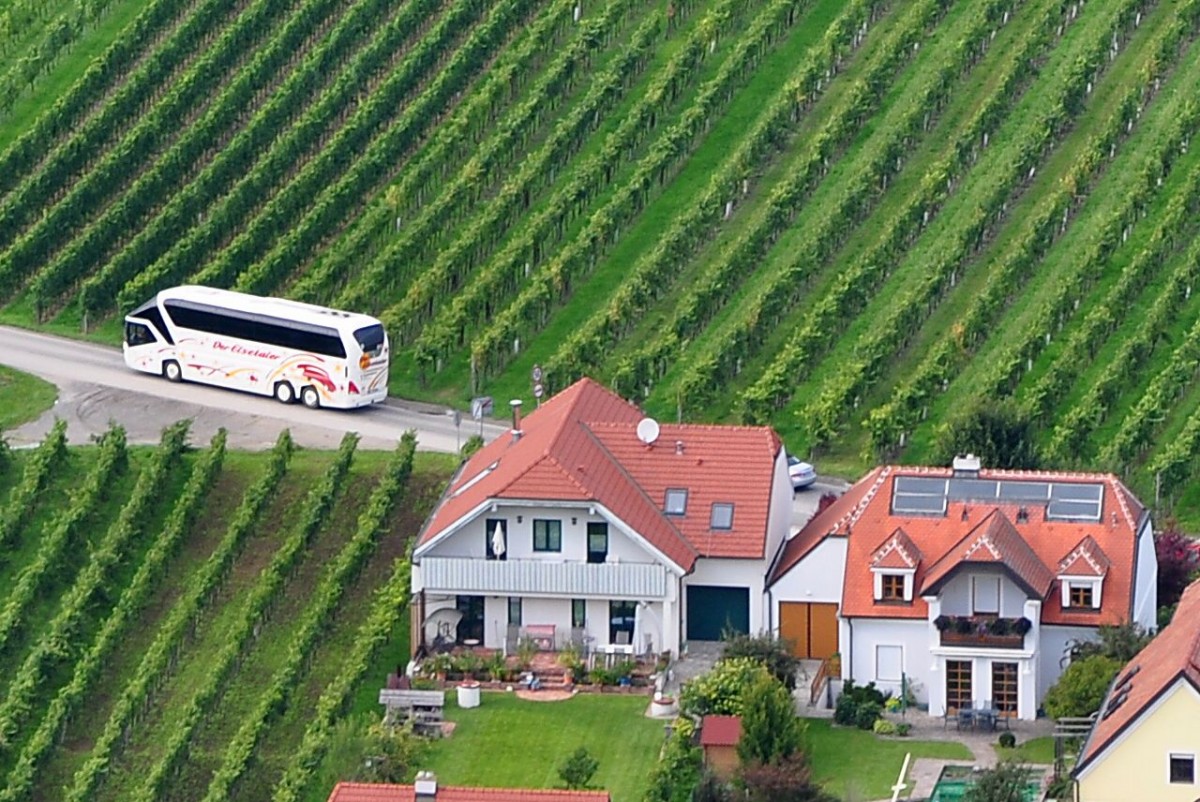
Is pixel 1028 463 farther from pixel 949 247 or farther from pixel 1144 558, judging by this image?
pixel 949 247

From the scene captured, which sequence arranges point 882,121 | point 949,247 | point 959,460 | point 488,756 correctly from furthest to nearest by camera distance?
point 882,121
point 949,247
point 959,460
point 488,756

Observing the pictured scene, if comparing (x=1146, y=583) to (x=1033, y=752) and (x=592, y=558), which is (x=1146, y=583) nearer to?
(x=1033, y=752)

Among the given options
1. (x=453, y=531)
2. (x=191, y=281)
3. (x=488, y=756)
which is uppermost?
(x=191, y=281)

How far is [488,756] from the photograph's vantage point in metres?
103

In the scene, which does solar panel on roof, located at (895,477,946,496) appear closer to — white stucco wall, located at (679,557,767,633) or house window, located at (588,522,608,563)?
white stucco wall, located at (679,557,767,633)

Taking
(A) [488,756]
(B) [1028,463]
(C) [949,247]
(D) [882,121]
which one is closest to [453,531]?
(A) [488,756]

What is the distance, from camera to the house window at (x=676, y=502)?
111 meters

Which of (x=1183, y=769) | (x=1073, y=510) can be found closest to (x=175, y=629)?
(x=1073, y=510)

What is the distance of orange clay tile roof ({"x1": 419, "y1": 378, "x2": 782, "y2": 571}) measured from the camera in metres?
109

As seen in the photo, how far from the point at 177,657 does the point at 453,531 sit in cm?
937

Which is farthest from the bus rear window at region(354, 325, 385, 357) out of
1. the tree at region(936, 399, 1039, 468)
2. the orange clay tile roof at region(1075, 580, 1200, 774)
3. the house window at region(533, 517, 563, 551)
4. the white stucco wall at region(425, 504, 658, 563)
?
the orange clay tile roof at region(1075, 580, 1200, 774)

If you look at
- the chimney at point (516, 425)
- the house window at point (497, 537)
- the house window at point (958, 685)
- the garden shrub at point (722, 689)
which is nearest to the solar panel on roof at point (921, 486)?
the house window at point (958, 685)

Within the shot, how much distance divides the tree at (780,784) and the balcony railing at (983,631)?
9.07 meters

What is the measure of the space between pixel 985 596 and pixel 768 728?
9270 millimetres
